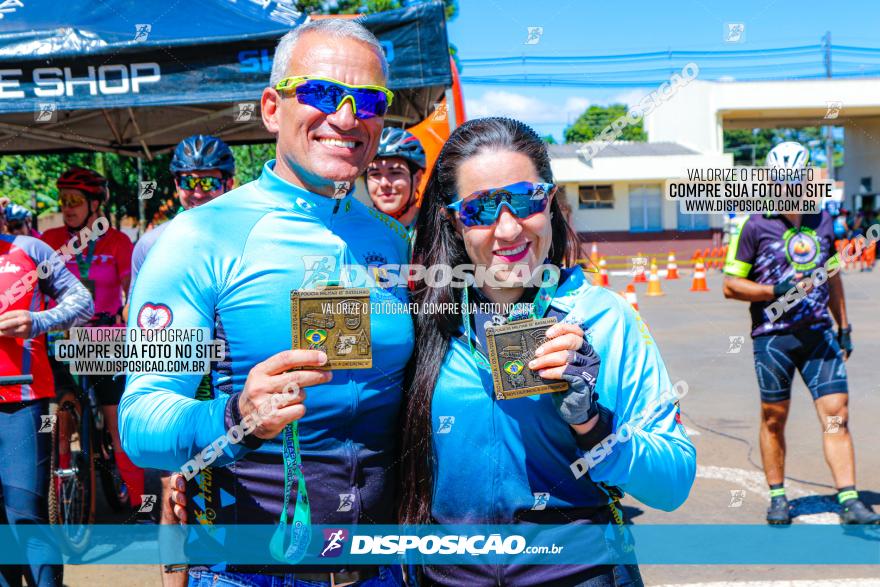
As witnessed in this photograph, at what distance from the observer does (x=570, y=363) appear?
1883 mm

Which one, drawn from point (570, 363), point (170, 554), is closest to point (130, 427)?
point (570, 363)

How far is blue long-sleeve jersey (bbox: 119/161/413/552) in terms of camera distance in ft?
6.63

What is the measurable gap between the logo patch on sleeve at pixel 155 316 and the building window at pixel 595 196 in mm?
35645

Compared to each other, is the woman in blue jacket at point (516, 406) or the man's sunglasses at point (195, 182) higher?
the man's sunglasses at point (195, 182)

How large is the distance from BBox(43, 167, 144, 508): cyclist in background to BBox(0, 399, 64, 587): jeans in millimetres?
1700

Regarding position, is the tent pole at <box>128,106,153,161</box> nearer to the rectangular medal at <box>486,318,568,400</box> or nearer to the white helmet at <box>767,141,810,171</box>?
the white helmet at <box>767,141,810,171</box>

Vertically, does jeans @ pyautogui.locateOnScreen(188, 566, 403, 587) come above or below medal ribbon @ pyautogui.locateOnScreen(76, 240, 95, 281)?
below

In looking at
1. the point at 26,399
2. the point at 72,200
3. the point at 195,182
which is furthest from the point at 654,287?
the point at 26,399

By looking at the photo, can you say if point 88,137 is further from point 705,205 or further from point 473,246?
point 473,246

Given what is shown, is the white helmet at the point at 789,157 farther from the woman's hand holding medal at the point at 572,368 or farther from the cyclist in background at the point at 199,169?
the woman's hand holding medal at the point at 572,368

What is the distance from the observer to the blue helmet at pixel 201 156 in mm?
5086

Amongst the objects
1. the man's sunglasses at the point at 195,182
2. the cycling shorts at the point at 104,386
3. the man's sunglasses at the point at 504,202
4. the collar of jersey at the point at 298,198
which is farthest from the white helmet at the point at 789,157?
the cycling shorts at the point at 104,386

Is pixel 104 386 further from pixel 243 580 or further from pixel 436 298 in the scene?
pixel 436 298

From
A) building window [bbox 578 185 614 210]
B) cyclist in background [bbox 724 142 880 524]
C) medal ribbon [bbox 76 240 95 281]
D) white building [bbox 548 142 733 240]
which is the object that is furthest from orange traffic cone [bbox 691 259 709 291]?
medal ribbon [bbox 76 240 95 281]
